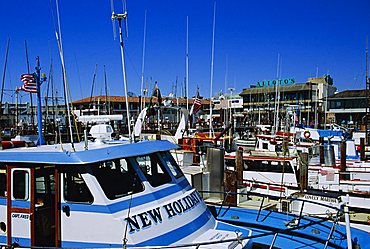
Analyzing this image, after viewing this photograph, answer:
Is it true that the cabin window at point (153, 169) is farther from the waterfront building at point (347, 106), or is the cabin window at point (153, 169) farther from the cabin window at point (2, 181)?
the waterfront building at point (347, 106)

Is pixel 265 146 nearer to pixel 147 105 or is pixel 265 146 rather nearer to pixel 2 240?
pixel 147 105

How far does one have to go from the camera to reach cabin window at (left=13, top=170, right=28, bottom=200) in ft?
20.1

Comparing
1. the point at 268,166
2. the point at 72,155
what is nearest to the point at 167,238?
the point at 72,155

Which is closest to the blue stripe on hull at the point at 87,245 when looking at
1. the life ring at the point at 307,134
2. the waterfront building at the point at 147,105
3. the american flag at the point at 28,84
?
the waterfront building at the point at 147,105

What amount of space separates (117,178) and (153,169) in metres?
0.82

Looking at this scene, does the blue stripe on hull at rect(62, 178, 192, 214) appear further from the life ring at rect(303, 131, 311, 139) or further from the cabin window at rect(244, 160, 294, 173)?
the life ring at rect(303, 131, 311, 139)

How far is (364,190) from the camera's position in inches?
699

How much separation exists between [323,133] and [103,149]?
81.9 ft

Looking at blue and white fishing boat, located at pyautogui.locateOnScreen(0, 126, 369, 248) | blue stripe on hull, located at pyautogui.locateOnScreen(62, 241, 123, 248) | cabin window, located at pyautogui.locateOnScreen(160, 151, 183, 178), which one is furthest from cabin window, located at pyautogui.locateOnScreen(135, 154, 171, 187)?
blue stripe on hull, located at pyautogui.locateOnScreen(62, 241, 123, 248)

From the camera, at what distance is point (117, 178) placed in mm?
6270

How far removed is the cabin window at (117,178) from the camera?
6.01 m

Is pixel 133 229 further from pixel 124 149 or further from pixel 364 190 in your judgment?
pixel 364 190

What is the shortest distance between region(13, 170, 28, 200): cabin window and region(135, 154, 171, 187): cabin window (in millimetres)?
1776

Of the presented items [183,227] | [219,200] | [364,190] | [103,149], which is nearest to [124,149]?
[103,149]
